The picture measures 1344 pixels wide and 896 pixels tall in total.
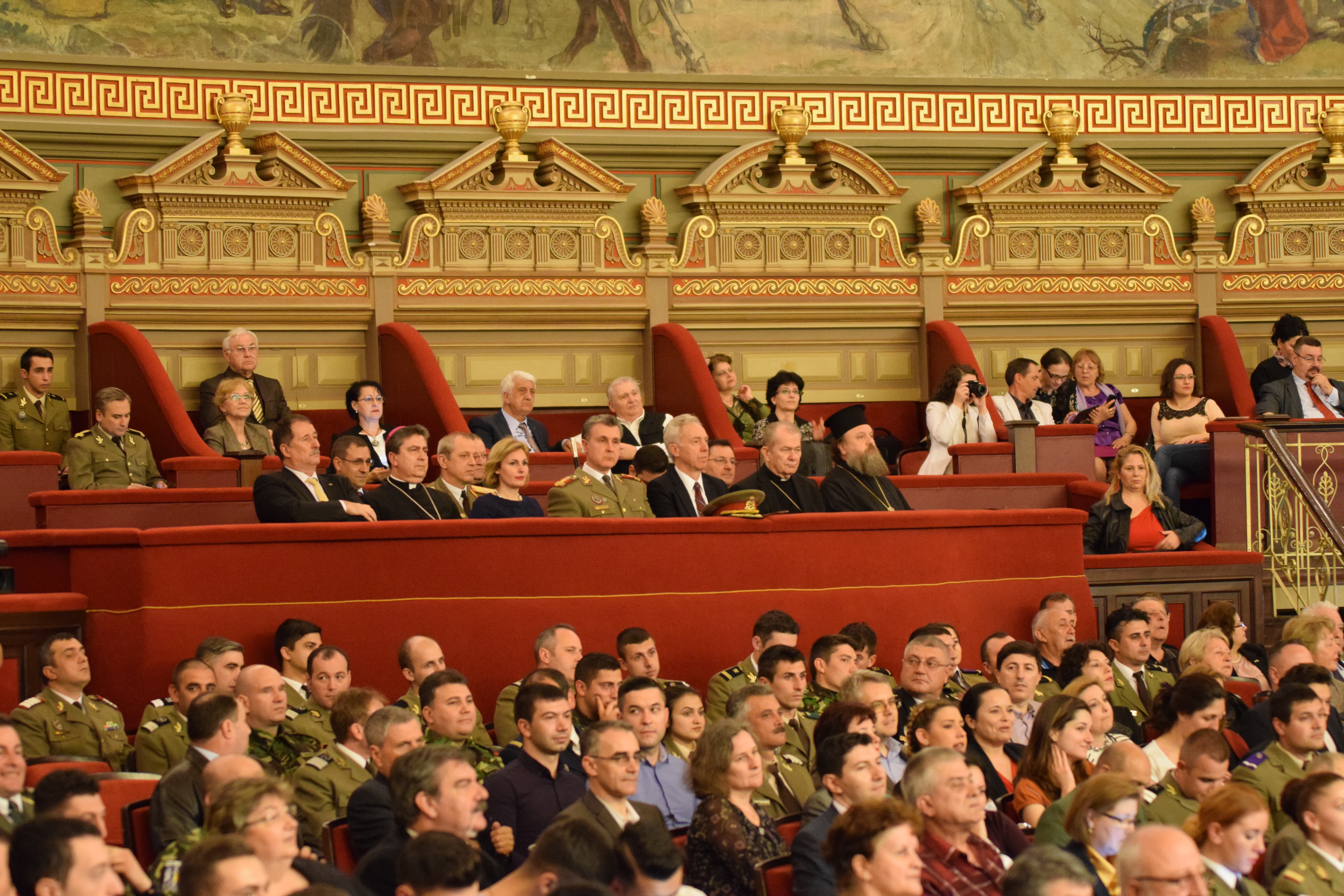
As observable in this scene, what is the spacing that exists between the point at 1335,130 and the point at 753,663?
21.5 feet

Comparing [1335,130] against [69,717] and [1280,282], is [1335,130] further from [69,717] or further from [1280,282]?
[69,717]

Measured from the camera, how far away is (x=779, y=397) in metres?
9.31

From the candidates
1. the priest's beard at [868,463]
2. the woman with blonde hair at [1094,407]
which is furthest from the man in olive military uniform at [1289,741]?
the woman with blonde hair at [1094,407]

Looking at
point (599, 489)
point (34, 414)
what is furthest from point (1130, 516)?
point (34, 414)

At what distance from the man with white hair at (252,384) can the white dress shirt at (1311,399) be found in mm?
5198

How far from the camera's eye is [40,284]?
9547mm

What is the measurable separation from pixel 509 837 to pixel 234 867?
4.48 feet

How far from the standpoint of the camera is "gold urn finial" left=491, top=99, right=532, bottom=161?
33.9 ft

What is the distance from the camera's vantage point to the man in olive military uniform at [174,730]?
18.9 ft

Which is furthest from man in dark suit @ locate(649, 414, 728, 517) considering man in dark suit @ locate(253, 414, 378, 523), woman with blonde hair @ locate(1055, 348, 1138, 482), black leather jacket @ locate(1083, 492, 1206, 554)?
woman with blonde hair @ locate(1055, 348, 1138, 482)

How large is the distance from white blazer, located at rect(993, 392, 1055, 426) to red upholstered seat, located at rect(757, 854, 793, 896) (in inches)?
212

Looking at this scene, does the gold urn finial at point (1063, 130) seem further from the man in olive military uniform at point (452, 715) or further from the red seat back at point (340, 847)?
the red seat back at point (340, 847)

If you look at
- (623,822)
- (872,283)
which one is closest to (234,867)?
(623,822)

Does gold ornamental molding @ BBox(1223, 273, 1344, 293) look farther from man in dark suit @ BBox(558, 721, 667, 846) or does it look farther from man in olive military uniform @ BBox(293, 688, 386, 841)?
man in dark suit @ BBox(558, 721, 667, 846)
